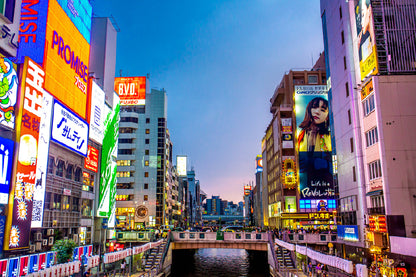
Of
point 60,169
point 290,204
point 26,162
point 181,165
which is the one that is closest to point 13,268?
point 26,162

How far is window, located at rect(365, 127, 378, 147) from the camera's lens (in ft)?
130

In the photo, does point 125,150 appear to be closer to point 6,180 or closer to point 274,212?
point 274,212

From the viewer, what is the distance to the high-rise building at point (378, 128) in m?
36.4

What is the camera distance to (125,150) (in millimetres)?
114688

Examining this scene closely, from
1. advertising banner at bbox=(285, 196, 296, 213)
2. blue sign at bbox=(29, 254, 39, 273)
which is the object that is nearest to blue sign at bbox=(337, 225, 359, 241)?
blue sign at bbox=(29, 254, 39, 273)

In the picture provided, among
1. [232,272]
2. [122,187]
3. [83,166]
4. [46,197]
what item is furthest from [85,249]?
[122,187]

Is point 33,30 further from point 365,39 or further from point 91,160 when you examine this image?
point 365,39

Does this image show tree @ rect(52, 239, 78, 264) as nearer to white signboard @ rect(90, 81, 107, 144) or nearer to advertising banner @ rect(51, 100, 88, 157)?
advertising banner @ rect(51, 100, 88, 157)

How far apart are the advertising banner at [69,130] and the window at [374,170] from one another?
124 feet

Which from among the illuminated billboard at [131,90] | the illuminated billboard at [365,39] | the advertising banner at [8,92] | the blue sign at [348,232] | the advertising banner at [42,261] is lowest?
the advertising banner at [42,261]

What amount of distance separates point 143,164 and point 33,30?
2836 inches

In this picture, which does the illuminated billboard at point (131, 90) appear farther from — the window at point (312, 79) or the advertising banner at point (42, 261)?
the advertising banner at point (42, 261)

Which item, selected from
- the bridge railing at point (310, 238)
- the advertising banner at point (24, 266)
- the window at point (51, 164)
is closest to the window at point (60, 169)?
the window at point (51, 164)

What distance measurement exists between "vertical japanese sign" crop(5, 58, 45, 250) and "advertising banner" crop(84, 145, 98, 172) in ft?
67.5
